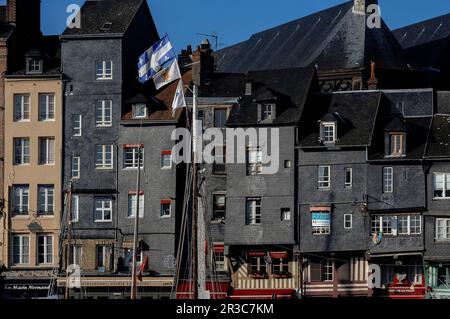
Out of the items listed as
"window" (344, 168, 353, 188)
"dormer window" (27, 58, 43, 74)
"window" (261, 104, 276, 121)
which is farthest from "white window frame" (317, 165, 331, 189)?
"dormer window" (27, 58, 43, 74)

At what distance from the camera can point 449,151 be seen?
59.9m

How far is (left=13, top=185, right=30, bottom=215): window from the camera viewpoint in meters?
64.6

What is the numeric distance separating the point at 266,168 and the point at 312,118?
3280 millimetres

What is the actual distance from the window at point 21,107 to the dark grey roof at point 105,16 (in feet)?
11.9

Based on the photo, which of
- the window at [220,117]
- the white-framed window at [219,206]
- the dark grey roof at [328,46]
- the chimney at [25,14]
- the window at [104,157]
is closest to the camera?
the white-framed window at [219,206]

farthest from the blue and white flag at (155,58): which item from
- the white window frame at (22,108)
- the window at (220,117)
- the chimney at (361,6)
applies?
the chimney at (361,6)

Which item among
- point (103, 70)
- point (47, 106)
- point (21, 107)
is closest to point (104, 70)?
point (103, 70)

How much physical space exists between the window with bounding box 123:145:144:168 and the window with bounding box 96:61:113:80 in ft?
12.3

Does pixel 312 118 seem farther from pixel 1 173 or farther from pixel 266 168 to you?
pixel 1 173

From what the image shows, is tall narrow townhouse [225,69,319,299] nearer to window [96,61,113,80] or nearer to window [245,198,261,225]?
window [245,198,261,225]

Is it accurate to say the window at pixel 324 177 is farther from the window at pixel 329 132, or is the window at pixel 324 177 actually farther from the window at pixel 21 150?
the window at pixel 21 150

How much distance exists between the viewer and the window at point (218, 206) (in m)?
63.2

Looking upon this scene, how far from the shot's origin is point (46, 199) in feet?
212
